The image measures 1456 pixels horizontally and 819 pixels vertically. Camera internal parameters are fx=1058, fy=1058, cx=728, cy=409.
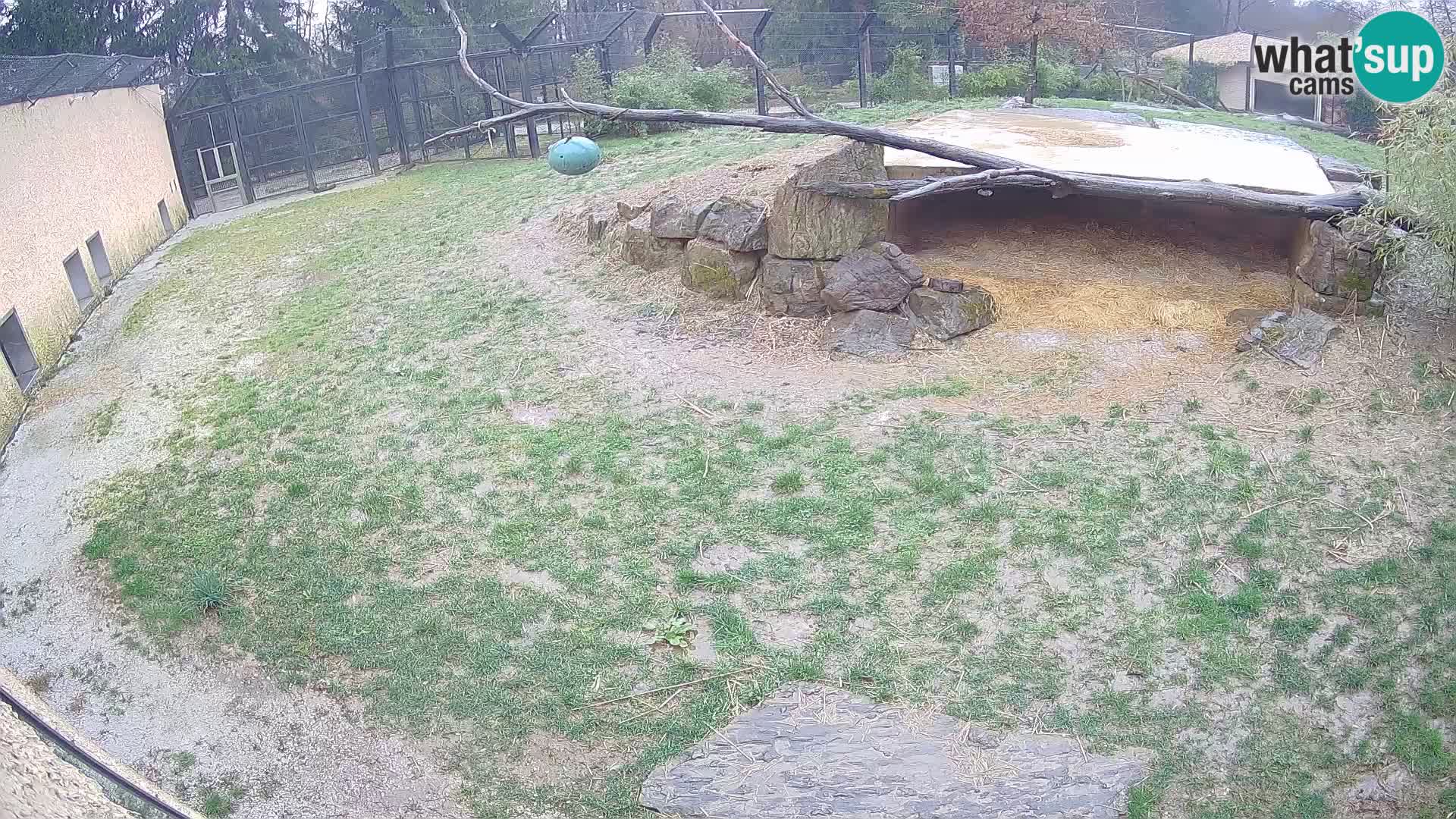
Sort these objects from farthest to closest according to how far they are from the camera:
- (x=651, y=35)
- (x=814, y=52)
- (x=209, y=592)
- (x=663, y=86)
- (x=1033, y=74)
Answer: (x=814, y=52) → (x=651, y=35) → (x=1033, y=74) → (x=663, y=86) → (x=209, y=592)

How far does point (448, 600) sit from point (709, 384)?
262 centimetres

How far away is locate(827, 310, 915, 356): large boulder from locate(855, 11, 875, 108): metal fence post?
13.1 m

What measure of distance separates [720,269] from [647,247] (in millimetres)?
1090

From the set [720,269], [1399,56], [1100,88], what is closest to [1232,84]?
[1100,88]

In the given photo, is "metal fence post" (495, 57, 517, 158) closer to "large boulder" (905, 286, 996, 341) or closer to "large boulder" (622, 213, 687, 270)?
"large boulder" (622, 213, 687, 270)

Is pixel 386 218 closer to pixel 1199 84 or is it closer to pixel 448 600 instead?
pixel 448 600

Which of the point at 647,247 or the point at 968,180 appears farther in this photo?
the point at 647,247

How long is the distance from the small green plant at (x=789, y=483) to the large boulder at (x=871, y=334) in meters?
1.72

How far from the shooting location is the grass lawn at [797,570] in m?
4.70

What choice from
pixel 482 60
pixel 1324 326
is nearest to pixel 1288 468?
pixel 1324 326

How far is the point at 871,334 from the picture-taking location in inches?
309

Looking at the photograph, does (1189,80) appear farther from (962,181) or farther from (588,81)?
(962,181)

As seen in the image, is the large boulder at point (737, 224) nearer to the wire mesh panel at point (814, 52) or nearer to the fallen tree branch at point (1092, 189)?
the fallen tree branch at point (1092, 189)

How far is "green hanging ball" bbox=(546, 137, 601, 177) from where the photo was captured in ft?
29.1
